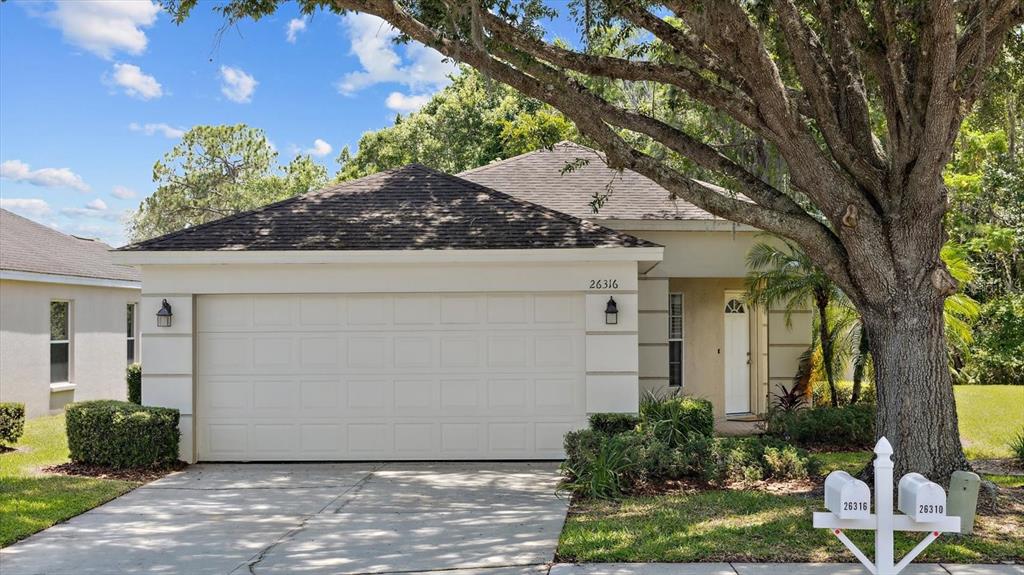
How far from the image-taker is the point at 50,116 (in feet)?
122

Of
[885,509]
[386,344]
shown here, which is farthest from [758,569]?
[386,344]

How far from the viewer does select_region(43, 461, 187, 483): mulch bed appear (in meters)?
9.34

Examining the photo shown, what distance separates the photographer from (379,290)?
1032 cm

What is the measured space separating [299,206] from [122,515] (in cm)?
516

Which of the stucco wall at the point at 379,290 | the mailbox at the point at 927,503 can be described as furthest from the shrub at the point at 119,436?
the mailbox at the point at 927,503

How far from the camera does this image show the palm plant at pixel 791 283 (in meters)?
12.1

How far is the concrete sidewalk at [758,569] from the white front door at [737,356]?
30.6 ft

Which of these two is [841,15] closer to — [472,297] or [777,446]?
[777,446]

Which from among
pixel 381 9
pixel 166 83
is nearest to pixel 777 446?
pixel 381 9

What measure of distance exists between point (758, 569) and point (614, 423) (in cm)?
416

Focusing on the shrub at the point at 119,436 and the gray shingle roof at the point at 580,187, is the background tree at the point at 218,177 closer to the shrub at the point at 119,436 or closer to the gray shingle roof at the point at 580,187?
Result: the gray shingle roof at the point at 580,187

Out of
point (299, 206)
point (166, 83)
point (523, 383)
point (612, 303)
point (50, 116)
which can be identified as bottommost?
point (523, 383)

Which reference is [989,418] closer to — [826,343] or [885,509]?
[826,343]

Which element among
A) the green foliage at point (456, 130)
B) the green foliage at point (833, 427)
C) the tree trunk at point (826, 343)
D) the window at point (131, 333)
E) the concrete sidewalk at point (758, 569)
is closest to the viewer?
the concrete sidewalk at point (758, 569)
